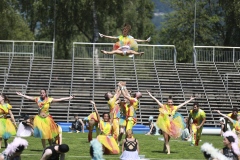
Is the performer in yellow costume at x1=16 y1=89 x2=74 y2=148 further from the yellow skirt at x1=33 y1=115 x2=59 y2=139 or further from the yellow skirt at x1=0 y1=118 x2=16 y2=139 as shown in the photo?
the yellow skirt at x1=0 y1=118 x2=16 y2=139

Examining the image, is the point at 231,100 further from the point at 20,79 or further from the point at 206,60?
the point at 20,79

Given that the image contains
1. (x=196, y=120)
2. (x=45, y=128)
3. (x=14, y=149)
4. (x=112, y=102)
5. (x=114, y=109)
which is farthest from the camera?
(x=196, y=120)

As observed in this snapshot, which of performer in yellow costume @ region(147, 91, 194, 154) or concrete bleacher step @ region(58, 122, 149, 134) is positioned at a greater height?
performer in yellow costume @ region(147, 91, 194, 154)

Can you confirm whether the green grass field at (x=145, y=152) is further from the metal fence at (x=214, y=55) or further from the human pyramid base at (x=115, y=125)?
the metal fence at (x=214, y=55)

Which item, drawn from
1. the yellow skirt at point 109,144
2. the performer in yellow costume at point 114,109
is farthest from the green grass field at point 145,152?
the performer in yellow costume at point 114,109

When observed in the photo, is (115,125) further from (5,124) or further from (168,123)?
(5,124)

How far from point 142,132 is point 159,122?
50.1 ft

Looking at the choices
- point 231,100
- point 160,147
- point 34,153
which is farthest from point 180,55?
point 34,153

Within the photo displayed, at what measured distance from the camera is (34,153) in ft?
69.2

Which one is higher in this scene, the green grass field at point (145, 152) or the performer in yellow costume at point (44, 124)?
the performer in yellow costume at point (44, 124)

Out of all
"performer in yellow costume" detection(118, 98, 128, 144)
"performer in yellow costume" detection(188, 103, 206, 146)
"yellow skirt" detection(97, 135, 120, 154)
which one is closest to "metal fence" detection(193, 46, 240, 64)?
"performer in yellow costume" detection(188, 103, 206, 146)

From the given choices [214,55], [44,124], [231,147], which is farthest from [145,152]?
[214,55]

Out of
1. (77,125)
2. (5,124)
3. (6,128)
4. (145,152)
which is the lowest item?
(145,152)

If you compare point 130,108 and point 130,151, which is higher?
point 130,108
